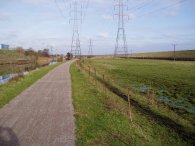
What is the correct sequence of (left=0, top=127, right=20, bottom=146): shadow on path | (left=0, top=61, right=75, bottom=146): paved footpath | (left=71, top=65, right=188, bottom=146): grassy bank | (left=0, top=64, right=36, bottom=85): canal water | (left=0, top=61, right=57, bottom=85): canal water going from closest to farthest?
(left=0, top=127, right=20, bottom=146): shadow on path < (left=0, top=61, right=75, bottom=146): paved footpath < (left=71, top=65, right=188, bottom=146): grassy bank < (left=0, top=61, right=57, bottom=85): canal water < (left=0, top=64, right=36, bottom=85): canal water

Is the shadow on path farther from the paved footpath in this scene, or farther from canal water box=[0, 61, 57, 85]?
canal water box=[0, 61, 57, 85]

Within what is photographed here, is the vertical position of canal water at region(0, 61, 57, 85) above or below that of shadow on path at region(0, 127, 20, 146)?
below

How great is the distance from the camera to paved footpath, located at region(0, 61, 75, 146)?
791cm

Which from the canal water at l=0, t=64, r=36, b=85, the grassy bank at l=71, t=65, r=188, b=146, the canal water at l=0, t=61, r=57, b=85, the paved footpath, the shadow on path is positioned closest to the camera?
the shadow on path

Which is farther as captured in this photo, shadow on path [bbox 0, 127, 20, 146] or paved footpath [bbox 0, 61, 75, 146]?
paved footpath [bbox 0, 61, 75, 146]

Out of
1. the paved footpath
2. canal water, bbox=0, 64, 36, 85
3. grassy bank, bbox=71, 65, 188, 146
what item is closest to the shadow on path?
the paved footpath

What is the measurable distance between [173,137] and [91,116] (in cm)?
320

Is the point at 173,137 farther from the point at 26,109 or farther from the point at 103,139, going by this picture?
the point at 26,109

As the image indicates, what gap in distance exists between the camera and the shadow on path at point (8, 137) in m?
7.62

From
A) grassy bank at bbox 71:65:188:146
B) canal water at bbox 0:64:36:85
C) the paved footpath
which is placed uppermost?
the paved footpath

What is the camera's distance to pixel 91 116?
10953 mm

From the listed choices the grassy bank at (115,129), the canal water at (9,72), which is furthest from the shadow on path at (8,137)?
the canal water at (9,72)

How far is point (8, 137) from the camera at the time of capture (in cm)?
819

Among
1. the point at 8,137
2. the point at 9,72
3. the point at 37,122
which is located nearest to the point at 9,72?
the point at 9,72
